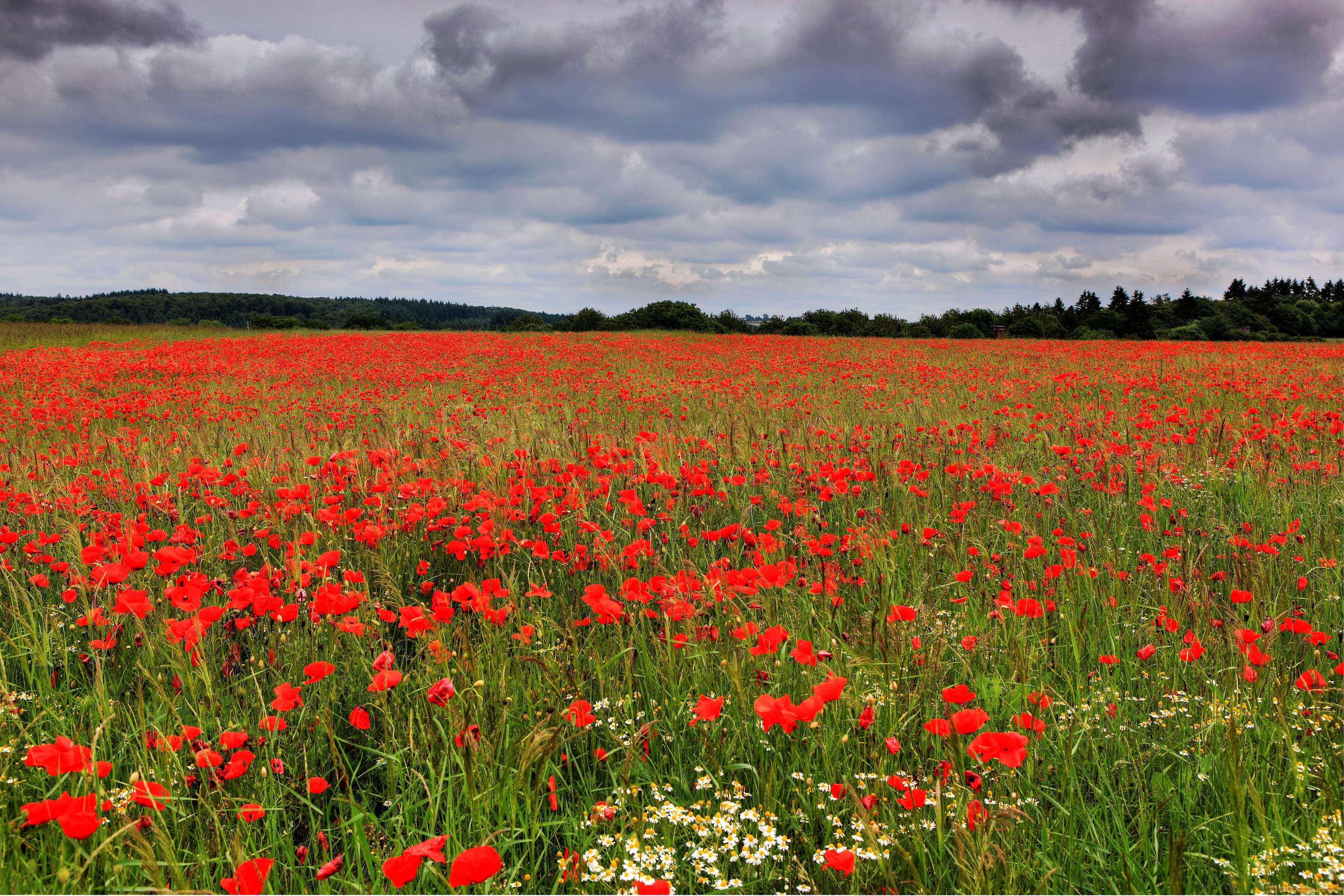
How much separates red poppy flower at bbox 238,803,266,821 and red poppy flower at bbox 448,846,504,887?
757 millimetres

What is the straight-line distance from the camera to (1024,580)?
10.4 ft

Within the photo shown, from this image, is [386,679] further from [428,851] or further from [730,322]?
[730,322]

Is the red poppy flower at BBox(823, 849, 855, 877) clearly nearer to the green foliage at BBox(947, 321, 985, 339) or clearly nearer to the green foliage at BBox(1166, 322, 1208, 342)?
the green foliage at BBox(947, 321, 985, 339)

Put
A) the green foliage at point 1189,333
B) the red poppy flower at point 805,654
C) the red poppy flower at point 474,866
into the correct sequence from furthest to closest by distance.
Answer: the green foliage at point 1189,333
the red poppy flower at point 805,654
the red poppy flower at point 474,866

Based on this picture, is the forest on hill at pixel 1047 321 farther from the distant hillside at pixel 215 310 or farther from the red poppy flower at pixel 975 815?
the red poppy flower at pixel 975 815

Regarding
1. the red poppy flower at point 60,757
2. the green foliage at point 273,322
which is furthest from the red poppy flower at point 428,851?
the green foliage at point 273,322

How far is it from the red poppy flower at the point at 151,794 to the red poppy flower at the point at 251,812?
0.52 ft

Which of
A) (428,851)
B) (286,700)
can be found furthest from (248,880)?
(286,700)

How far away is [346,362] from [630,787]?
56.5 ft

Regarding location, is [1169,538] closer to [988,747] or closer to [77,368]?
[988,747]

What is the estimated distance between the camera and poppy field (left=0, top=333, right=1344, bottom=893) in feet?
5.38

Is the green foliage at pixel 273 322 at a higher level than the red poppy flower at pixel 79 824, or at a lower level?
higher

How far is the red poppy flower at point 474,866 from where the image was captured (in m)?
1.08

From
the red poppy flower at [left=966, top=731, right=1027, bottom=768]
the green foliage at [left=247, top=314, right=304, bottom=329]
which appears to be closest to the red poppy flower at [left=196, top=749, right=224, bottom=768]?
the red poppy flower at [left=966, top=731, right=1027, bottom=768]
